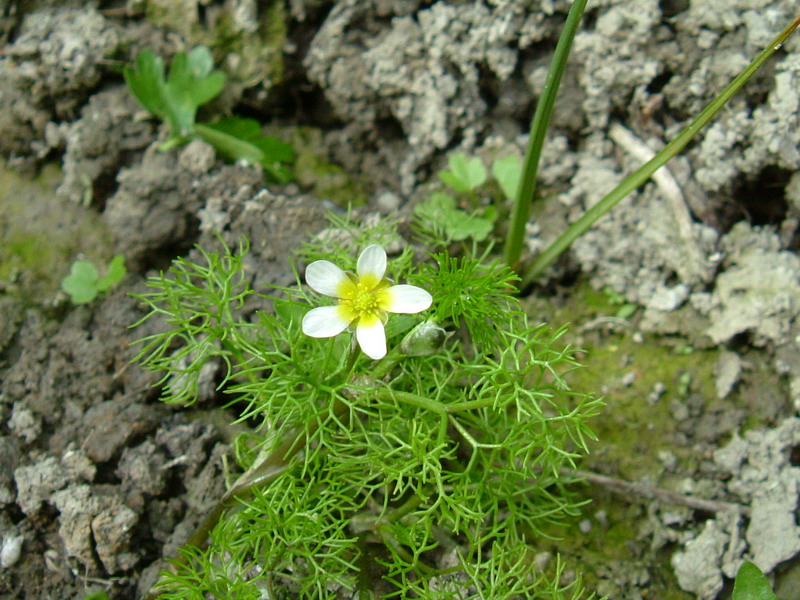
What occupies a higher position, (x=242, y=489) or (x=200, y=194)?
(x=200, y=194)

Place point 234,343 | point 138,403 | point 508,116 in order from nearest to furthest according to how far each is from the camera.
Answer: point 234,343 → point 138,403 → point 508,116

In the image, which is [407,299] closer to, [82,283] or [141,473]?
[141,473]

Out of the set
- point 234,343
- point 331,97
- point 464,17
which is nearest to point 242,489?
point 234,343

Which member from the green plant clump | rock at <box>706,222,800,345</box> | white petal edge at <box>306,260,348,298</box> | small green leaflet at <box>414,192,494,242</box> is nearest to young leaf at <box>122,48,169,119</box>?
the green plant clump

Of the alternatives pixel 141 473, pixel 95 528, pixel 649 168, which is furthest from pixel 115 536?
pixel 649 168

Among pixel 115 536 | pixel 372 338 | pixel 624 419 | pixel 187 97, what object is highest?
pixel 187 97

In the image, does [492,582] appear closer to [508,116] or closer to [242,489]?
[242,489]
